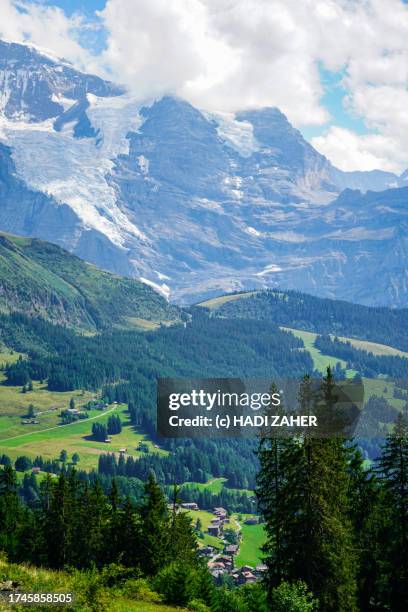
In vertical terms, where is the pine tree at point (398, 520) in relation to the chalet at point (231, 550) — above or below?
above

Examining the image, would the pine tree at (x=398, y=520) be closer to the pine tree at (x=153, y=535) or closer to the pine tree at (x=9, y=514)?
the pine tree at (x=153, y=535)

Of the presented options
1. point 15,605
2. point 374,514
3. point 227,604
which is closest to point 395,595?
point 374,514

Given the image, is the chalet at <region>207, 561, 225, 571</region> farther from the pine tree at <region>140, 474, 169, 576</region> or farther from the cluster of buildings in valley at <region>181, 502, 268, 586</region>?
the pine tree at <region>140, 474, 169, 576</region>

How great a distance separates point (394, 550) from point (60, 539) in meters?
32.4

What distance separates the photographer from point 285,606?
151ft

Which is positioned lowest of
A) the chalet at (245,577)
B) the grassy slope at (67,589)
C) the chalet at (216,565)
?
the chalet at (245,577)

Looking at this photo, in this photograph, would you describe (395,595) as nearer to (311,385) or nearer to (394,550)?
(394,550)

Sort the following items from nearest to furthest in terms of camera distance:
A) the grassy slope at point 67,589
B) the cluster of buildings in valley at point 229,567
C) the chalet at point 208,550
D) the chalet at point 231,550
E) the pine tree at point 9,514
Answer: the grassy slope at point 67,589, the pine tree at point 9,514, the cluster of buildings in valley at point 229,567, the chalet at point 208,550, the chalet at point 231,550

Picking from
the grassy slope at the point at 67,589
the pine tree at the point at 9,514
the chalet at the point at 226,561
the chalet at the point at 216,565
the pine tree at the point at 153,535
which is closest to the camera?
the grassy slope at the point at 67,589

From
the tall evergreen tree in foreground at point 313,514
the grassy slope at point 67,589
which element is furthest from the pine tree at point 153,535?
the grassy slope at point 67,589

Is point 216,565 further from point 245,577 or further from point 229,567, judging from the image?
point 245,577

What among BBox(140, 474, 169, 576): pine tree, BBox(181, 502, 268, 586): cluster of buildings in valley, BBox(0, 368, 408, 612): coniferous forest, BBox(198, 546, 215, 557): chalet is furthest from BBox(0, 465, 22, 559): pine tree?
BBox(198, 546, 215, 557): chalet

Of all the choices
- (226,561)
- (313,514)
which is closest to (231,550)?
(226,561)

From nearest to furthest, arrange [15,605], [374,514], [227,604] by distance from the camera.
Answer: [15,605] → [227,604] → [374,514]
